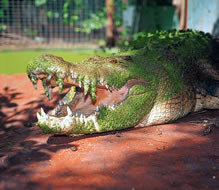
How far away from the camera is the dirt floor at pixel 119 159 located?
206cm

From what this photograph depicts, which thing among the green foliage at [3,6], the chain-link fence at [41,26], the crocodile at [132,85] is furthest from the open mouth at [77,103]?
the green foliage at [3,6]

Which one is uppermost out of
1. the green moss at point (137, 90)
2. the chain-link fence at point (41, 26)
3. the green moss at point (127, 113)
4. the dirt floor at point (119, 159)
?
the chain-link fence at point (41, 26)

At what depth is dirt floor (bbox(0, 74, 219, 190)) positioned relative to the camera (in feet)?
6.77

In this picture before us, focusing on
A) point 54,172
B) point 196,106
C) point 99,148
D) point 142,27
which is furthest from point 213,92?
point 142,27

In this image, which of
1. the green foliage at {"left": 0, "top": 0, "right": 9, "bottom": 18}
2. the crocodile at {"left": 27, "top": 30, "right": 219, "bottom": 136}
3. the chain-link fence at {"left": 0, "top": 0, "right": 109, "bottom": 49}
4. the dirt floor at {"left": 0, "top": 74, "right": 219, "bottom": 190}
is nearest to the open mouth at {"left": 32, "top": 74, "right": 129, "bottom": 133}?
the crocodile at {"left": 27, "top": 30, "right": 219, "bottom": 136}

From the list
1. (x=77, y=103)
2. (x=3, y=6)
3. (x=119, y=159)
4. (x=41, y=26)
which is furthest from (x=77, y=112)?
(x=41, y=26)

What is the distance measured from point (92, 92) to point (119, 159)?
2.12ft

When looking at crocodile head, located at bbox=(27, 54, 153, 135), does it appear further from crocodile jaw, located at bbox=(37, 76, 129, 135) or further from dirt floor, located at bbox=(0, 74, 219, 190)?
dirt floor, located at bbox=(0, 74, 219, 190)

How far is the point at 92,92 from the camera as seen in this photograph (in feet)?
8.63

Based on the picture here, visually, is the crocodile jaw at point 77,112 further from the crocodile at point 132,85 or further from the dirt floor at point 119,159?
the dirt floor at point 119,159

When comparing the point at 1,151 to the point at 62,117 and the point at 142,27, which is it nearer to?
the point at 62,117

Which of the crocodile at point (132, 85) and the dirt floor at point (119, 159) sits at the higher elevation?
the crocodile at point (132, 85)

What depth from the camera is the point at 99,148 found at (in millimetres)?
2674

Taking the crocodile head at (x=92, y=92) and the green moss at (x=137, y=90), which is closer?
the crocodile head at (x=92, y=92)
